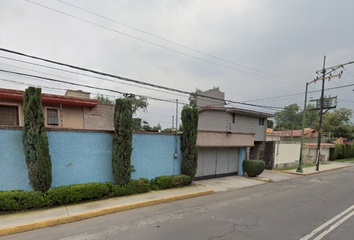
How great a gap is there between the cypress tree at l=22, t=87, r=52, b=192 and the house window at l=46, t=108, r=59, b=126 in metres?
4.19

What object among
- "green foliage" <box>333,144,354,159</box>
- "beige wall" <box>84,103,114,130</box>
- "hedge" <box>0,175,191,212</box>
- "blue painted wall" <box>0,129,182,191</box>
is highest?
"beige wall" <box>84,103,114,130</box>

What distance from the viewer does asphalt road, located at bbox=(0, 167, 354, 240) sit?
174 inches

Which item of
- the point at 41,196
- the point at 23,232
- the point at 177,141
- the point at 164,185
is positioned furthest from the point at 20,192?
the point at 177,141

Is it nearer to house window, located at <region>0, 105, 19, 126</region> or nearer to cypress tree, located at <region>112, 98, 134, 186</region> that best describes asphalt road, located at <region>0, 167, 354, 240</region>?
cypress tree, located at <region>112, 98, 134, 186</region>

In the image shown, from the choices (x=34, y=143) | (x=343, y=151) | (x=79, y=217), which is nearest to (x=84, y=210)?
(x=79, y=217)

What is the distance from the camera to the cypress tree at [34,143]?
223 inches

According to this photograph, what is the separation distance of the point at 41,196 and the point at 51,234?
1711mm

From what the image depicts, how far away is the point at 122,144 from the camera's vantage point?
23.7 ft

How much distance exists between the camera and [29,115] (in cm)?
567

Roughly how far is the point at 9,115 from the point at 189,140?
9002 millimetres

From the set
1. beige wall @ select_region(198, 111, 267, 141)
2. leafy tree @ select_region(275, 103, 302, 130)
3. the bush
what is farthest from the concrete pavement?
leafy tree @ select_region(275, 103, 302, 130)

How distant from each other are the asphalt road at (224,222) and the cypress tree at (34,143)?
65.2 inches

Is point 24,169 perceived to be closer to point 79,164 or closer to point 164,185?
point 79,164

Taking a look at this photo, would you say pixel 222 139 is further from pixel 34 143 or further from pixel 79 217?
pixel 34 143
